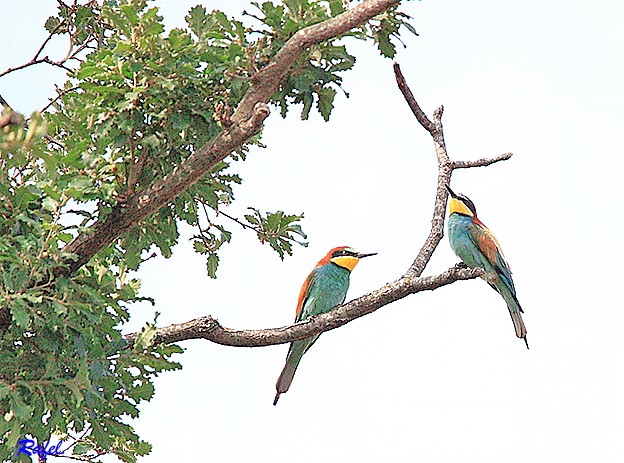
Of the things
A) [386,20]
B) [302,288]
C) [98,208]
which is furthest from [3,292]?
[302,288]

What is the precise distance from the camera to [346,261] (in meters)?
4.95

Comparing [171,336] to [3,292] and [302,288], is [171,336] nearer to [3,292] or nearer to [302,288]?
[3,292]

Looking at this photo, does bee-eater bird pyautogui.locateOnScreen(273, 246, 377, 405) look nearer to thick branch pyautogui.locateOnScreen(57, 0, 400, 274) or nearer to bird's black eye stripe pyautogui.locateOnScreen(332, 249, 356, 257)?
bird's black eye stripe pyautogui.locateOnScreen(332, 249, 356, 257)

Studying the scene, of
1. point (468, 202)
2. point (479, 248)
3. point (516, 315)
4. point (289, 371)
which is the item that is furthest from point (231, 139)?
point (468, 202)

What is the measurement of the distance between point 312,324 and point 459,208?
6.34ft

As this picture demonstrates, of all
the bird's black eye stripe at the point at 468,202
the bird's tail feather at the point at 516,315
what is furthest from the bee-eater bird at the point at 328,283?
the bird's tail feather at the point at 516,315

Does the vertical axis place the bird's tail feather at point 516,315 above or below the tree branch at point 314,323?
above

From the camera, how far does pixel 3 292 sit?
2453 mm

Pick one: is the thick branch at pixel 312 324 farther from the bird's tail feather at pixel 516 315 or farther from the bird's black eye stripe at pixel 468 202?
the bird's black eye stripe at pixel 468 202

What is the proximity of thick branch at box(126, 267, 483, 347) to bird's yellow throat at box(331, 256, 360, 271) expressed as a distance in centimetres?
169

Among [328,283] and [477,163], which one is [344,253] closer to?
[328,283]

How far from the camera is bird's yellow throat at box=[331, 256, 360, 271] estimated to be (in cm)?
493
